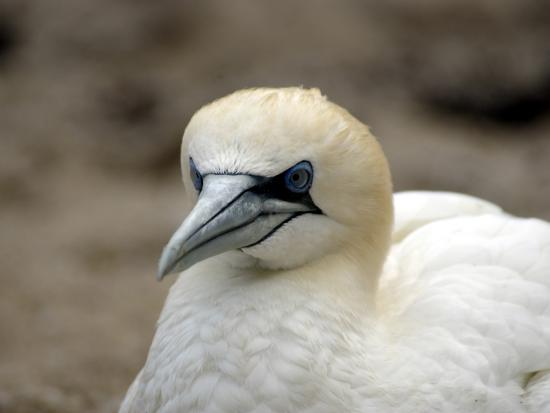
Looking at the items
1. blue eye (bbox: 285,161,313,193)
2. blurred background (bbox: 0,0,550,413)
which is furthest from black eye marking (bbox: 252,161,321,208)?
blurred background (bbox: 0,0,550,413)

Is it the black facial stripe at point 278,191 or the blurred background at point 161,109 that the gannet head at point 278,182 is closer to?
the black facial stripe at point 278,191

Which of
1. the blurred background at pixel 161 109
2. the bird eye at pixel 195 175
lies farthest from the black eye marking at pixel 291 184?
the blurred background at pixel 161 109

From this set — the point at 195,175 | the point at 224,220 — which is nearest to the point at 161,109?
the point at 195,175

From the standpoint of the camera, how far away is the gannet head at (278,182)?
279 centimetres

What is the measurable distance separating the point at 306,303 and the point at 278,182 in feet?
1.27

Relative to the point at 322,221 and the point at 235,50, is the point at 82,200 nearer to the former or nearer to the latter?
the point at 235,50

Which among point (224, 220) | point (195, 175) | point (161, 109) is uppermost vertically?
point (161, 109)

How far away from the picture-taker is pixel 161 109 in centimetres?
748

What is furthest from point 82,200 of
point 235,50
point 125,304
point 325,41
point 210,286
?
point 210,286

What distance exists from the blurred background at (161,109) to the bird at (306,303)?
289 centimetres

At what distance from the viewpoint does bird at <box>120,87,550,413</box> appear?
9.27 feet

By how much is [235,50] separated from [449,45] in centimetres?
170

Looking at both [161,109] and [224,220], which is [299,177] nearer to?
[224,220]

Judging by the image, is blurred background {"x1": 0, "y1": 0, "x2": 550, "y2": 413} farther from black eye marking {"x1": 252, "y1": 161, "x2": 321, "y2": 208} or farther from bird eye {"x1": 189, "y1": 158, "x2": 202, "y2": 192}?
black eye marking {"x1": 252, "y1": 161, "x2": 321, "y2": 208}
